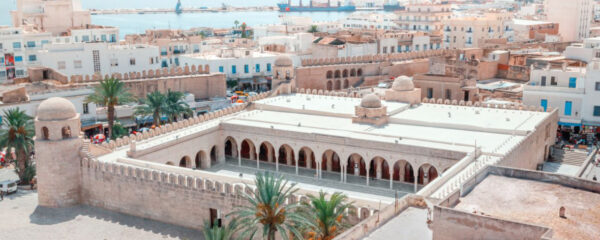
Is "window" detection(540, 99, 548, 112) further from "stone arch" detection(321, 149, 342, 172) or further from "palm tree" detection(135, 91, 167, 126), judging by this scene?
"palm tree" detection(135, 91, 167, 126)

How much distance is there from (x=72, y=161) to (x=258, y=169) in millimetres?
10824

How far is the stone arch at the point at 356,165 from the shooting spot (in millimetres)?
35594

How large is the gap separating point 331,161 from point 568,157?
589 inches

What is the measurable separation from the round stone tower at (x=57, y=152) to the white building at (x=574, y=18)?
73.6 m

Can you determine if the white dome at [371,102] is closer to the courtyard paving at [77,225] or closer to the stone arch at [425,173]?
the stone arch at [425,173]

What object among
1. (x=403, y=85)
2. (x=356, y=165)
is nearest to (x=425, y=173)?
(x=356, y=165)

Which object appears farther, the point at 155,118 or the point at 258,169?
the point at 155,118

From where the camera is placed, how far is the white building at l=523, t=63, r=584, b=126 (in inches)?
1683

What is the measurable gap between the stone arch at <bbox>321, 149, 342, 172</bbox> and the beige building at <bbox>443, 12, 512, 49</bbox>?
51.8 m

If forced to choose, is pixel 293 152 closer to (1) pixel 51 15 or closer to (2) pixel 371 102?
(2) pixel 371 102

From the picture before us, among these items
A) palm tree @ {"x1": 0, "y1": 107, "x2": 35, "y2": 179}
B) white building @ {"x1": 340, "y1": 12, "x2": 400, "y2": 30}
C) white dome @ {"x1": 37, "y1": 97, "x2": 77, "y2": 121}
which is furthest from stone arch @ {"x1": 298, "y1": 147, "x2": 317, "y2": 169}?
white building @ {"x1": 340, "y1": 12, "x2": 400, "y2": 30}

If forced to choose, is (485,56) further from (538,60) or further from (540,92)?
(540,92)

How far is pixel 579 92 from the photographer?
4275 cm

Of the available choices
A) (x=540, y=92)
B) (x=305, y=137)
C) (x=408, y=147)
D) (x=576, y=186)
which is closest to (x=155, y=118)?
(x=305, y=137)
